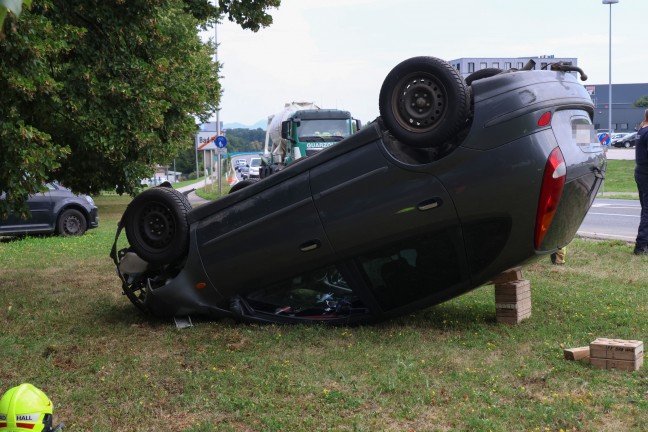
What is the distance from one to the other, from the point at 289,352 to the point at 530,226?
207 centimetres

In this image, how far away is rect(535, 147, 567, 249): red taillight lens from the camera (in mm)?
5777

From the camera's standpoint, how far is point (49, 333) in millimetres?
7316

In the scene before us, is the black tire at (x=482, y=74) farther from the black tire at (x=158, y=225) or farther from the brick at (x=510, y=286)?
the black tire at (x=158, y=225)

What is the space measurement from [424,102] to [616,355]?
226cm

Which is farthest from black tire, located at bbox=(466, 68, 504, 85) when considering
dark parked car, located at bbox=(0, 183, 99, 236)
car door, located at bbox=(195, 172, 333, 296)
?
dark parked car, located at bbox=(0, 183, 99, 236)

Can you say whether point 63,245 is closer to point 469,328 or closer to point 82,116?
point 82,116

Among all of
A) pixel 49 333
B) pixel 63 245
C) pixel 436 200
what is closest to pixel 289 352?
pixel 436 200

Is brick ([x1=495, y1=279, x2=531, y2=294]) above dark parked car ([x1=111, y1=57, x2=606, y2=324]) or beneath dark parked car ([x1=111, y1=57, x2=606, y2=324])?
beneath

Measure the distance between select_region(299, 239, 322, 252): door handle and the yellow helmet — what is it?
3120 mm

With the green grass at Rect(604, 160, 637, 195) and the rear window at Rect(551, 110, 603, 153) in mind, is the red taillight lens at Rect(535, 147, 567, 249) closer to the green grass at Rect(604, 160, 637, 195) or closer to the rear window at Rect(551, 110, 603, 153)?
the rear window at Rect(551, 110, 603, 153)

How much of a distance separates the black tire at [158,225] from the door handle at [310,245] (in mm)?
1138

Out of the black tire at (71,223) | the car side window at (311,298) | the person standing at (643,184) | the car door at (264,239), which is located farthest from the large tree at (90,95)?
the black tire at (71,223)

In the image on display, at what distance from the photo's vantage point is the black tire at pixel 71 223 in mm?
19234

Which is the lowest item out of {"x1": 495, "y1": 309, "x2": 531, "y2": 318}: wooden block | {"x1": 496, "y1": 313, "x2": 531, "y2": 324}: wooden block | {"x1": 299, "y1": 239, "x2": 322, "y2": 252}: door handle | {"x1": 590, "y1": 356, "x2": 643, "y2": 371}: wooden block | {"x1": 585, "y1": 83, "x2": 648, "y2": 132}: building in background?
{"x1": 590, "y1": 356, "x2": 643, "y2": 371}: wooden block
